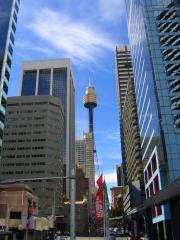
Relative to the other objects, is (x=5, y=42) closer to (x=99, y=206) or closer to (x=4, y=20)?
Result: (x=4, y=20)

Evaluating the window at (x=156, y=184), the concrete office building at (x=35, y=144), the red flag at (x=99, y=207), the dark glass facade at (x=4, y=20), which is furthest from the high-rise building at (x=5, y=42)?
the concrete office building at (x=35, y=144)

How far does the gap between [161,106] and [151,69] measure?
11296mm

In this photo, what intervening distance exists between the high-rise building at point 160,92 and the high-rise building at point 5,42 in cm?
3641

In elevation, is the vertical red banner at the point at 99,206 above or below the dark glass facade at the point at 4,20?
below

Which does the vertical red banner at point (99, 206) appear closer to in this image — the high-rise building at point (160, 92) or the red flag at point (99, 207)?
the red flag at point (99, 207)

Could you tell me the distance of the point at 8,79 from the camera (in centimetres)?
9094

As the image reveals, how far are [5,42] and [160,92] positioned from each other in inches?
1656

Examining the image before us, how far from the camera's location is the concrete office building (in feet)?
552

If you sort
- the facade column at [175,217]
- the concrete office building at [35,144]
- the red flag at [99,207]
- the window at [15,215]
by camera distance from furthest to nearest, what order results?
1. the concrete office building at [35,144]
2. the window at [15,215]
3. the facade column at [175,217]
4. the red flag at [99,207]

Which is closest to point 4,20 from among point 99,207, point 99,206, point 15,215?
point 15,215

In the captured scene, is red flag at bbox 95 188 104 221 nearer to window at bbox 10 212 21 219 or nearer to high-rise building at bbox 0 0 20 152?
window at bbox 10 212 21 219

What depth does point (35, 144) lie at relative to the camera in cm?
17462

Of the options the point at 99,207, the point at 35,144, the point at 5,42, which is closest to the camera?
the point at 99,207

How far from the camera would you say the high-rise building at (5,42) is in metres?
86.9
